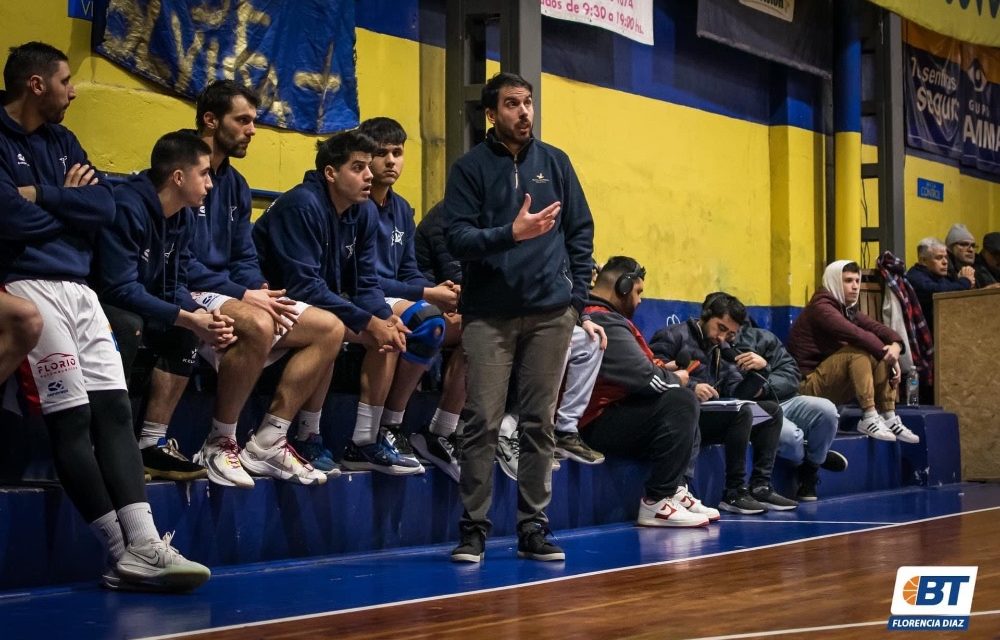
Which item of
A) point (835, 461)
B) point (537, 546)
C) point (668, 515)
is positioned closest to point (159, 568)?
point (537, 546)

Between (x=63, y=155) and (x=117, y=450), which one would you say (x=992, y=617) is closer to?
(x=117, y=450)

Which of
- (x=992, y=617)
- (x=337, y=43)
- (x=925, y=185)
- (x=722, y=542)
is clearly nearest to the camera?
(x=992, y=617)

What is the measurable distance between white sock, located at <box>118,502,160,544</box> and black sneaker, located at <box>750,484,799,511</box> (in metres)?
3.57

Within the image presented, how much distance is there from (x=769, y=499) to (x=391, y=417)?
2.23 metres

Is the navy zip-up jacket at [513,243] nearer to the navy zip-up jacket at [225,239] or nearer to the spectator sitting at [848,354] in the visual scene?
the navy zip-up jacket at [225,239]

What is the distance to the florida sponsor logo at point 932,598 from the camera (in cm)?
337

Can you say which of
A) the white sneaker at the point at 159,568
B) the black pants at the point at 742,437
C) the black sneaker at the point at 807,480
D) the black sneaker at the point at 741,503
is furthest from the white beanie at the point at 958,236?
the white sneaker at the point at 159,568

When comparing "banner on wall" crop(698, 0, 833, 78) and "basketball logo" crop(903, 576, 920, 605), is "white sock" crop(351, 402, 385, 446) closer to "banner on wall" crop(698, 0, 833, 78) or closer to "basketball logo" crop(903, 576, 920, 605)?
"basketball logo" crop(903, 576, 920, 605)

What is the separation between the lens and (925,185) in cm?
1148

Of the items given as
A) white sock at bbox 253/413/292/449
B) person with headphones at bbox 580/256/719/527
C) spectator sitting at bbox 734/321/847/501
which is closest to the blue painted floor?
person with headphones at bbox 580/256/719/527

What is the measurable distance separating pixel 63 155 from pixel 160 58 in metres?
1.53

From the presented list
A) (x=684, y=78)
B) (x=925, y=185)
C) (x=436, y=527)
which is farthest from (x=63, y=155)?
(x=925, y=185)

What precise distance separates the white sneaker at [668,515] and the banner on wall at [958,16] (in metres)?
4.62

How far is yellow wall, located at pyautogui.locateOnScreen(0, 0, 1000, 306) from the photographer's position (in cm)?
581
